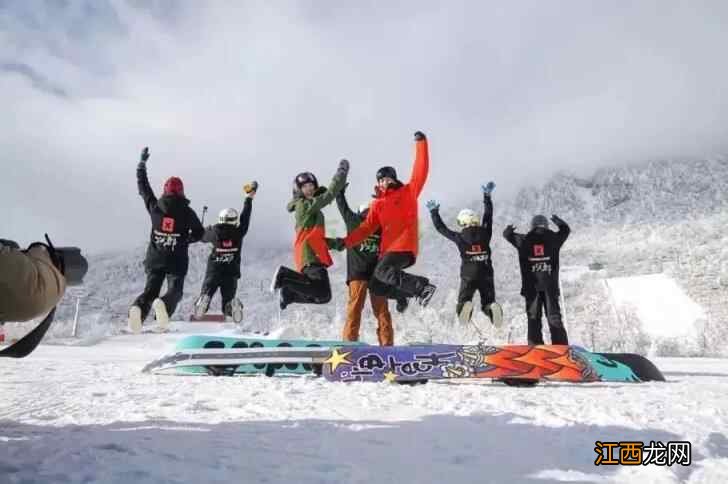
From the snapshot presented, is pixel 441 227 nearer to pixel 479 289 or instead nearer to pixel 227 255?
pixel 479 289

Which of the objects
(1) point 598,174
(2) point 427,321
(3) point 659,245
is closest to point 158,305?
(2) point 427,321

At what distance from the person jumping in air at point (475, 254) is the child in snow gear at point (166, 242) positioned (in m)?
3.43

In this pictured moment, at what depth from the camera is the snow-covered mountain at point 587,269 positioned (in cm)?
2166

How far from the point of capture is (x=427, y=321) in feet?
73.8

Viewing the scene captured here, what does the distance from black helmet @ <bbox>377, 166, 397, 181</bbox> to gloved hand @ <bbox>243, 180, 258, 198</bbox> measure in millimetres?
1790

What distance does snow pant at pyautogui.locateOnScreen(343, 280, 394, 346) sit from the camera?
592cm

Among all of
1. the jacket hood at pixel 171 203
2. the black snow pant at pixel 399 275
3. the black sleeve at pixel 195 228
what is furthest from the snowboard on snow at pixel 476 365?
the jacket hood at pixel 171 203

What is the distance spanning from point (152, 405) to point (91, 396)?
669mm

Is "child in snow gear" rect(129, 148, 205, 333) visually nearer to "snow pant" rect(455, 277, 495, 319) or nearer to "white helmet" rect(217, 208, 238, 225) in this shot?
"white helmet" rect(217, 208, 238, 225)

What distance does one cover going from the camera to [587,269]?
33.7 m

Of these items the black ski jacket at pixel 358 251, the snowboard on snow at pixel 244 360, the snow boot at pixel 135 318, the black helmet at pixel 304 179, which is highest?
the black helmet at pixel 304 179

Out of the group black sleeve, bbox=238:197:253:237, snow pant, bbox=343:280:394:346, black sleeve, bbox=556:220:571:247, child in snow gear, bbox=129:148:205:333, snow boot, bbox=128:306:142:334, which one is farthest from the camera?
black sleeve, bbox=556:220:571:247

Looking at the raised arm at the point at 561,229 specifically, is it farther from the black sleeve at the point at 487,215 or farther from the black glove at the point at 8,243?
the black glove at the point at 8,243

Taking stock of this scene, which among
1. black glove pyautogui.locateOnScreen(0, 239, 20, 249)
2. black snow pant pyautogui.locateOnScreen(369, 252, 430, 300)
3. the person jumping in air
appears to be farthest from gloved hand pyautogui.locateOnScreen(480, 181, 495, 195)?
black glove pyautogui.locateOnScreen(0, 239, 20, 249)
